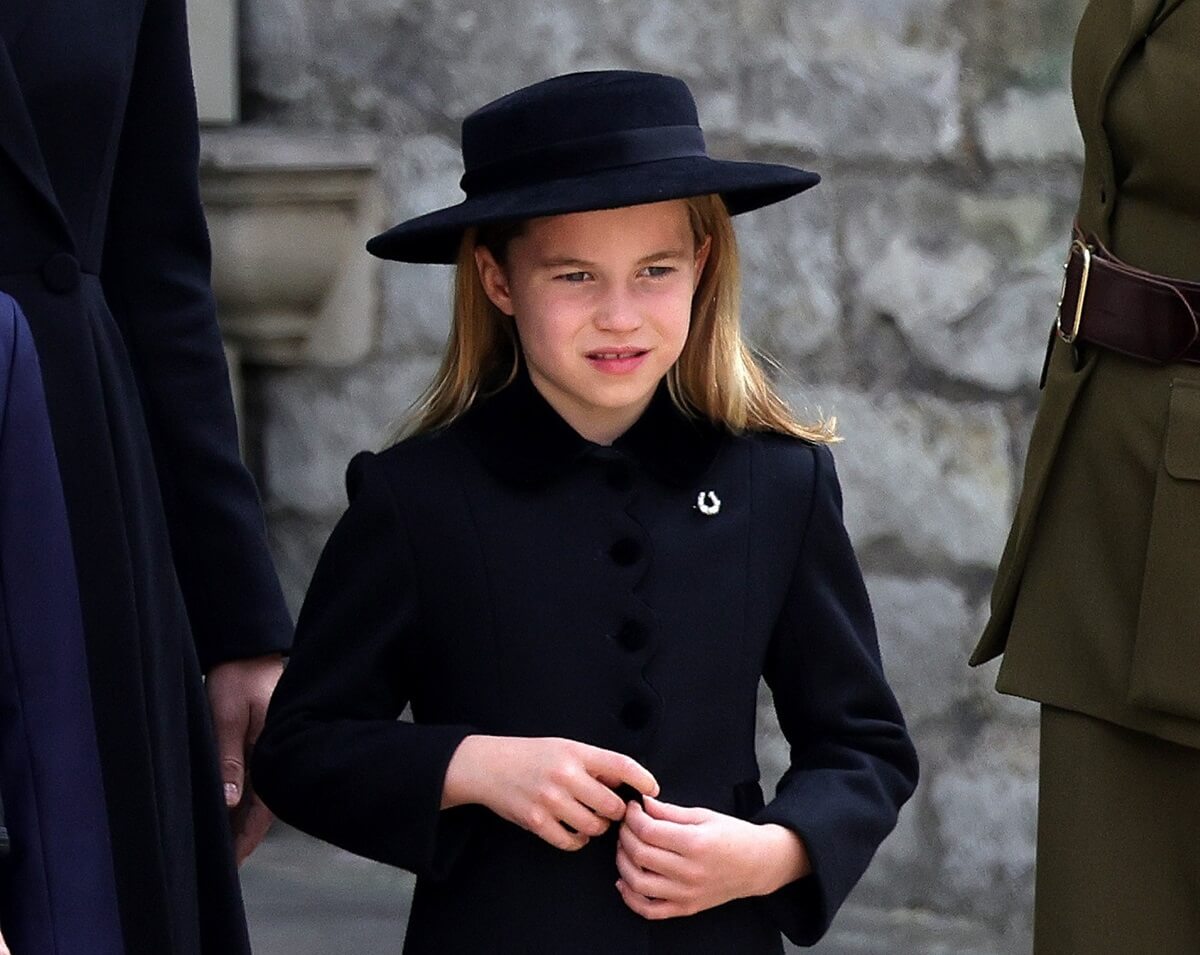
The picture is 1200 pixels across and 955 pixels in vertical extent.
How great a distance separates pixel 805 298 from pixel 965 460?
15.7 inches

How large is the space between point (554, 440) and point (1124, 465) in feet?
2.05

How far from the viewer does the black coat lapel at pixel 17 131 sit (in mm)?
2143

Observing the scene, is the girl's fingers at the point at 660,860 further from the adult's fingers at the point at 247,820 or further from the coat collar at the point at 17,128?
the coat collar at the point at 17,128

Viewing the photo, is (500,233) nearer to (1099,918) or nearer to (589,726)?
(589,726)

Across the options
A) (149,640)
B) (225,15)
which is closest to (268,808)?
(149,640)

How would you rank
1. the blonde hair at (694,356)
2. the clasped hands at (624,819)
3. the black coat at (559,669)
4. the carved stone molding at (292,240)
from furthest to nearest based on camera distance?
1. the carved stone molding at (292,240)
2. the blonde hair at (694,356)
3. the black coat at (559,669)
4. the clasped hands at (624,819)

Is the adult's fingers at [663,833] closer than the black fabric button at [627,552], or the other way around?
the adult's fingers at [663,833]

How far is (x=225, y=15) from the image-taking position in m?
4.68

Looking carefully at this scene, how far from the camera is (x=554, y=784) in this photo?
2240 millimetres

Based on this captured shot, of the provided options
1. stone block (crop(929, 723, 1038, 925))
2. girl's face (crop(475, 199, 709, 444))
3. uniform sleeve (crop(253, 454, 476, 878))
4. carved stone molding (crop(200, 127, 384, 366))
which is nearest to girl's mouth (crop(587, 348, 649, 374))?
girl's face (crop(475, 199, 709, 444))

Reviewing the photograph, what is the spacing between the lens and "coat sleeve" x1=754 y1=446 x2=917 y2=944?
237 centimetres

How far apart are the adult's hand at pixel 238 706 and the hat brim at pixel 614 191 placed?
1.41 feet

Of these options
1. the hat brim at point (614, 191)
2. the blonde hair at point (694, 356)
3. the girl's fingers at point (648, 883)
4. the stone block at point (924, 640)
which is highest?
the hat brim at point (614, 191)

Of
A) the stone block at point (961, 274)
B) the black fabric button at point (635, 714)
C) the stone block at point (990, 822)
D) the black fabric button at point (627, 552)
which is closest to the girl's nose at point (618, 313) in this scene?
the black fabric button at point (627, 552)
